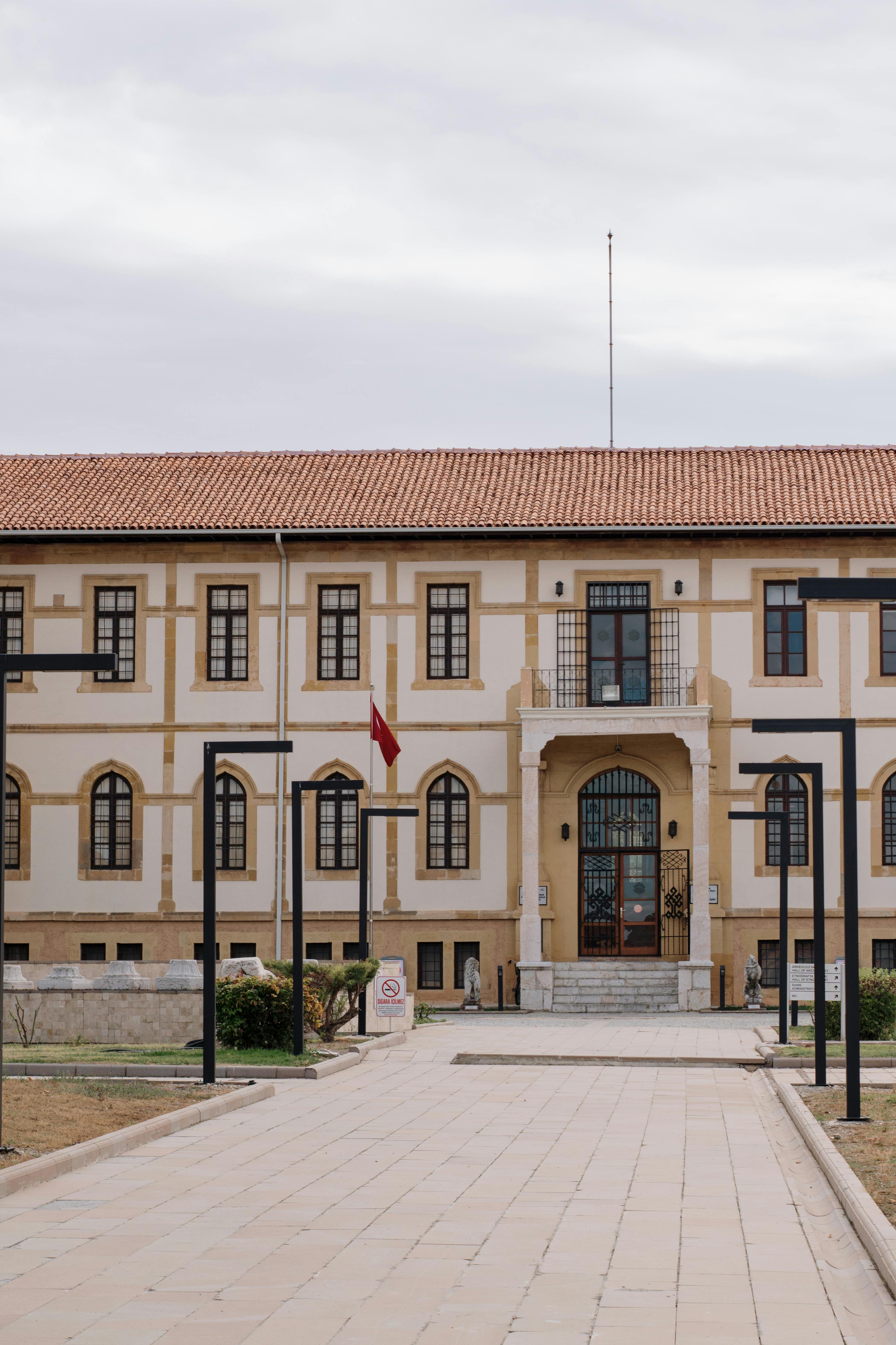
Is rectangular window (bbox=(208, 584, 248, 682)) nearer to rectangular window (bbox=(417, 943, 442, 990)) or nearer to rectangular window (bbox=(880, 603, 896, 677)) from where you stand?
rectangular window (bbox=(417, 943, 442, 990))

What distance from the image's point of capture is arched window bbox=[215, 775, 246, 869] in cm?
3509

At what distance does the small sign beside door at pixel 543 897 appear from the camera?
34.1 metres

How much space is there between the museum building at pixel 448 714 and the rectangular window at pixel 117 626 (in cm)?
6

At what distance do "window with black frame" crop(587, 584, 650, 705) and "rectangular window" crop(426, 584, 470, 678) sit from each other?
8.53 feet

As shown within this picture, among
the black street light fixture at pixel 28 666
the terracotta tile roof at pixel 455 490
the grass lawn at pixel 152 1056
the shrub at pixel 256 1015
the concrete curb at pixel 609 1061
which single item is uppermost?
the terracotta tile roof at pixel 455 490

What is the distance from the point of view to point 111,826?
35.4 m

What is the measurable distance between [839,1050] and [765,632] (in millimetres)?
15500

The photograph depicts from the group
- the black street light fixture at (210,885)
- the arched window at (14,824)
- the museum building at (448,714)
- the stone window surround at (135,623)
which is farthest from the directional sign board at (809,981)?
the arched window at (14,824)

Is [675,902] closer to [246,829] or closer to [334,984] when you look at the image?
[246,829]

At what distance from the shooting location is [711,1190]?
1047 cm

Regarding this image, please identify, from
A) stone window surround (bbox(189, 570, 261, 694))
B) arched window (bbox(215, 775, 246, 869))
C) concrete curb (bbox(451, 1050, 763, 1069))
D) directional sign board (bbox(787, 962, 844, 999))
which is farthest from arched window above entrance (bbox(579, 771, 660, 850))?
directional sign board (bbox(787, 962, 844, 999))

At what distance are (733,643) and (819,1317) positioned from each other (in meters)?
28.3

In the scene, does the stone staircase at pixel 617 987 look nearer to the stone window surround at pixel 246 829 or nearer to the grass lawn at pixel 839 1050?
the stone window surround at pixel 246 829

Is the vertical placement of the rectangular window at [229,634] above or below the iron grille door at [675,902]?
above
